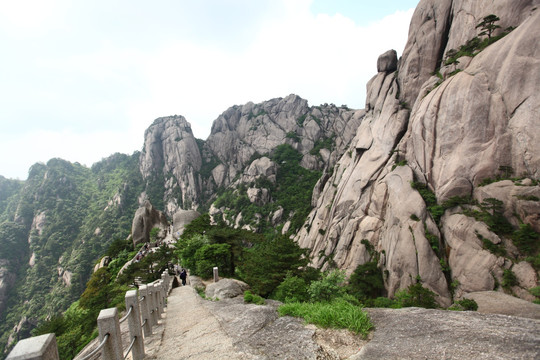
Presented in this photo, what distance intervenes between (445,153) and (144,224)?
48.6m

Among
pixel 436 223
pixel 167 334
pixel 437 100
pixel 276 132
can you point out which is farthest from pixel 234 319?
pixel 276 132

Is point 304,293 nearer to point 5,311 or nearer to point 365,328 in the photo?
point 365,328

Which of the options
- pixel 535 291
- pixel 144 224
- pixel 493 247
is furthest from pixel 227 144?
pixel 535 291

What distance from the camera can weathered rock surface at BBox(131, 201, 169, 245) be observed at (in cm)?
4556

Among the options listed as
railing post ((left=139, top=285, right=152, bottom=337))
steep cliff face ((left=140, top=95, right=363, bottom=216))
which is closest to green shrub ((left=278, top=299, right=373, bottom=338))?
railing post ((left=139, top=285, right=152, bottom=337))

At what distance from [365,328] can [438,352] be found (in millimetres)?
1284

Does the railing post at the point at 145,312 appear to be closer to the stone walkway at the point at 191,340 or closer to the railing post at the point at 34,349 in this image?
the stone walkway at the point at 191,340

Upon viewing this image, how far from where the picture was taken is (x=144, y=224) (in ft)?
154

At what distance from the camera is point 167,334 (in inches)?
271

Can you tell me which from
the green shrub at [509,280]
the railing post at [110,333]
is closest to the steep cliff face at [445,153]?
the green shrub at [509,280]

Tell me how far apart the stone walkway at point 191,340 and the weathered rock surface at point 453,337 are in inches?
108

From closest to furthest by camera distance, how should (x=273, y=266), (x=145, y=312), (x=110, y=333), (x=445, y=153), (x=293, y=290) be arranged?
1. (x=110, y=333)
2. (x=145, y=312)
3. (x=293, y=290)
4. (x=273, y=266)
5. (x=445, y=153)

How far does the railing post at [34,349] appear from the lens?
2.10 m

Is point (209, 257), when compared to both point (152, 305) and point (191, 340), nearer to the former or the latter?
point (152, 305)
